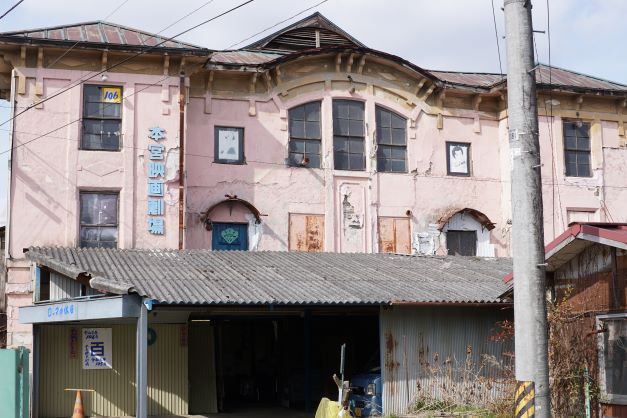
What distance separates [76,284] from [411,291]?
24.6ft

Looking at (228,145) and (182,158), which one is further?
(228,145)

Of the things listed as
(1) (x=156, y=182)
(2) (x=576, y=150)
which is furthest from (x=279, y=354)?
(2) (x=576, y=150)

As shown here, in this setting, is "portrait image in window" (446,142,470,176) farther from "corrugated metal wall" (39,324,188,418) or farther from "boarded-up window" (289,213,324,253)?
"corrugated metal wall" (39,324,188,418)

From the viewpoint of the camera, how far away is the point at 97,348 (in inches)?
852

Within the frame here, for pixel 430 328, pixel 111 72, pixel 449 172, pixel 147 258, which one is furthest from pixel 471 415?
pixel 111 72

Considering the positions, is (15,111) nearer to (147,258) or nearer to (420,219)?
(147,258)

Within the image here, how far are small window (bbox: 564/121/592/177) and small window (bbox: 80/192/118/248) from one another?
14.0m

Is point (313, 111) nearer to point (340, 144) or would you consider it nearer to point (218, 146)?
point (340, 144)

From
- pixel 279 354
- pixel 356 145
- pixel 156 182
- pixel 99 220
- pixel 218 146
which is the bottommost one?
pixel 279 354

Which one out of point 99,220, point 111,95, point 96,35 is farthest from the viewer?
point 96,35

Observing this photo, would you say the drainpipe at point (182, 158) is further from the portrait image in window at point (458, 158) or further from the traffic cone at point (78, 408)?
the portrait image in window at point (458, 158)

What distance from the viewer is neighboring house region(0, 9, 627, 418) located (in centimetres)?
2269

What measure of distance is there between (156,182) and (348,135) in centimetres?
598

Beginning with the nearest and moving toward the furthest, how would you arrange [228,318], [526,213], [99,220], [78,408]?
[526,213]
[78,408]
[99,220]
[228,318]
